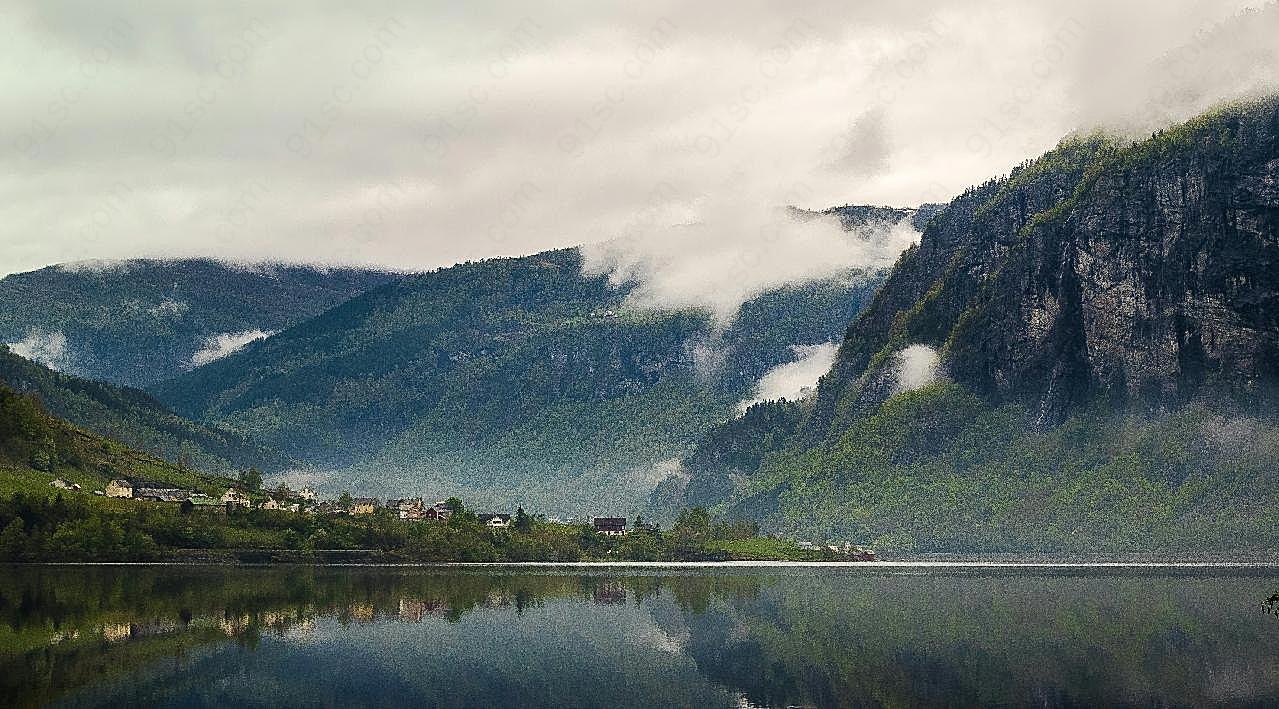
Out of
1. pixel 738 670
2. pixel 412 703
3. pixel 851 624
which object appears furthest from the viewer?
pixel 851 624

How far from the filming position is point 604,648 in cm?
11919

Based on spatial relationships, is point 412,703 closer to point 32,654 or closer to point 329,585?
point 32,654

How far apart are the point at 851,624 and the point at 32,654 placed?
215 feet

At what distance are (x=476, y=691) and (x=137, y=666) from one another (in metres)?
20.5

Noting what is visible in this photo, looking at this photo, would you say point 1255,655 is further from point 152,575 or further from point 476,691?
point 152,575

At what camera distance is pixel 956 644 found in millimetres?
121750

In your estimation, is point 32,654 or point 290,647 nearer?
point 32,654

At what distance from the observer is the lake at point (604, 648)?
95.2 meters

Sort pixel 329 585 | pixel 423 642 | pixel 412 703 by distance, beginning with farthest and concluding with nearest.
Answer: pixel 329 585
pixel 423 642
pixel 412 703

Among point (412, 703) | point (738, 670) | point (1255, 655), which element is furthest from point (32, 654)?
point (1255, 655)

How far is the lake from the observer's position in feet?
312

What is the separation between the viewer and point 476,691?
9638 cm

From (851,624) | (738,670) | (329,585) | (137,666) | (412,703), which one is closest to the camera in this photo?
(412,703)

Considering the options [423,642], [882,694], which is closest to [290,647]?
[423,642]
